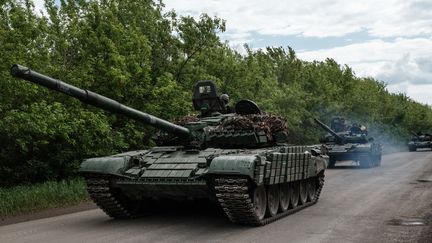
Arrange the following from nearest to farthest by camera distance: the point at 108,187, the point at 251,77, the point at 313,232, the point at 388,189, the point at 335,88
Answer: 1. the point at 313,232
2. the point at 108,187
3. the point at 388,189
4. the point at 251,77
5. the point at 335,88

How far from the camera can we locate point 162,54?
21.7m

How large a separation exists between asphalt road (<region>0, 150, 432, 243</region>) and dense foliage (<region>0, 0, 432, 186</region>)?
3177 mm

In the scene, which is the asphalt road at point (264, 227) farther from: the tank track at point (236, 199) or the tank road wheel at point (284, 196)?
the tank road wheel at point (284, 196)

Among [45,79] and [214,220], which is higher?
[45,79]

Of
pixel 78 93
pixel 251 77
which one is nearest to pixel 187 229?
pixel 78 93

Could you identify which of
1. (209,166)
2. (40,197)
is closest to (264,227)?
(209,166)

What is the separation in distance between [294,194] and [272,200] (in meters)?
1.60

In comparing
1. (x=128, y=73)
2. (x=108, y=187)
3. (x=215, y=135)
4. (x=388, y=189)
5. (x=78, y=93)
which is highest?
(x=128, y=73)

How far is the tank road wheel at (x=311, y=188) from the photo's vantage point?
1335 centimetres

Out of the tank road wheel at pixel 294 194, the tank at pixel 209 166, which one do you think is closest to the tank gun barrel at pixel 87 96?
the tank at pixel 209 166

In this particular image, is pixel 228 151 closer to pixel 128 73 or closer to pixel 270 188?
pixel 270 188

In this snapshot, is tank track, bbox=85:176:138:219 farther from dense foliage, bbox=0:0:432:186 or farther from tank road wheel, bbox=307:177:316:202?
tank road wheel, bbox=307:177:316:202

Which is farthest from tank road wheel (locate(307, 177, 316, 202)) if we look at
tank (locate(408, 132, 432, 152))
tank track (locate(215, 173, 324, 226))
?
tank (locate(408, 132, 432, 152))

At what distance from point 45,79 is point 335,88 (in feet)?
133
